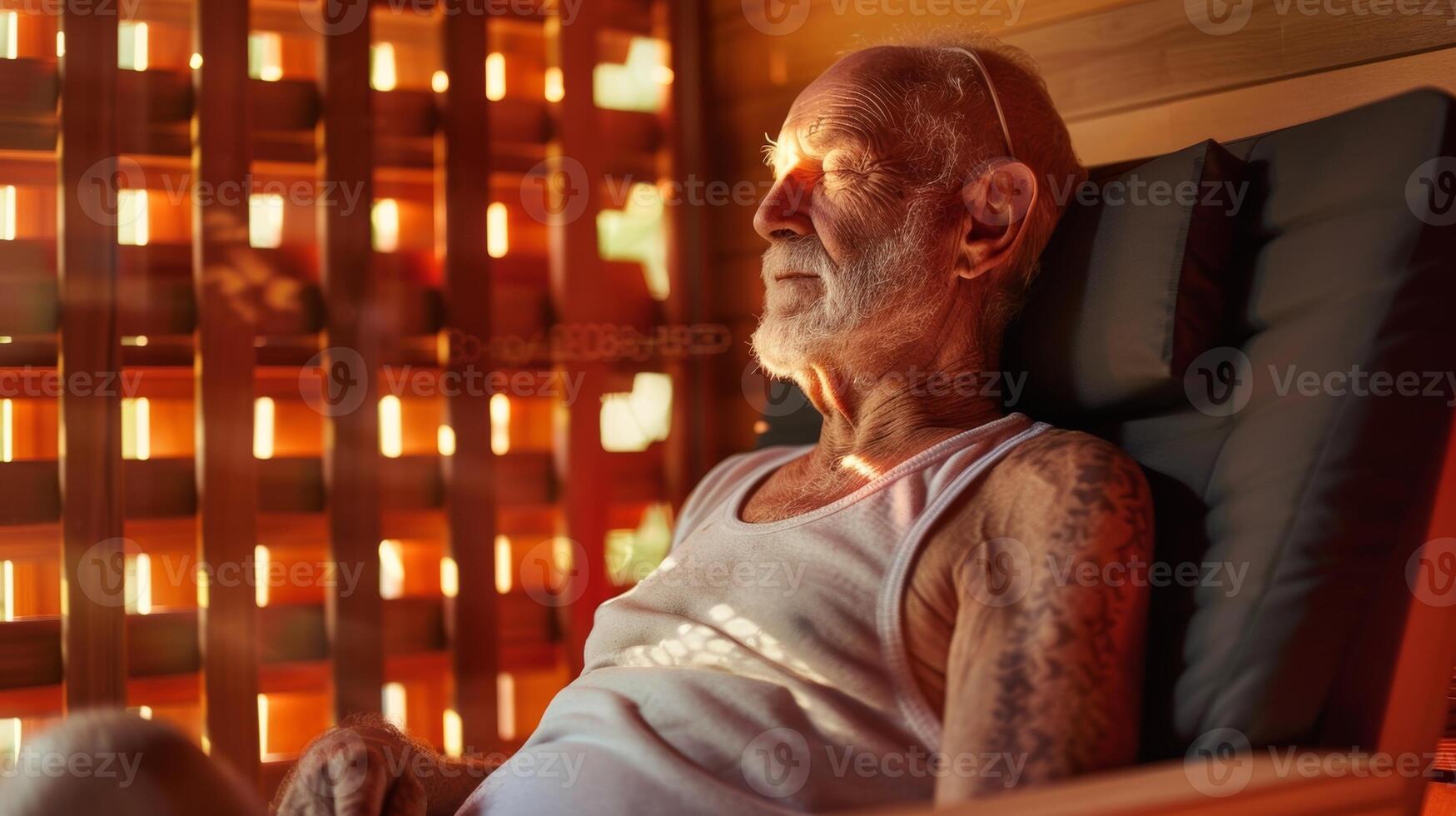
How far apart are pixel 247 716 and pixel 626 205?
4.34ft

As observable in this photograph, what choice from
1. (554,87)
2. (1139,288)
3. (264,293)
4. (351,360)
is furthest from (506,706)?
(1139,288)

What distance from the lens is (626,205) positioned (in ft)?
8.46

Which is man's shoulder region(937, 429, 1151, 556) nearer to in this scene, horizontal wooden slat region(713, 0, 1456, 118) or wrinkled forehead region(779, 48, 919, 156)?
wrinkled forehead region(779, 48, 919, 156)

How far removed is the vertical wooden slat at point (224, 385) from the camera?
207cm

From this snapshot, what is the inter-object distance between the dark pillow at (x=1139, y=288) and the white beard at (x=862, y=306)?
0.47ft

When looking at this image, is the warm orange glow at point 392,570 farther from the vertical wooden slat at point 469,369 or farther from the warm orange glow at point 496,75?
the warm orange glow at point 496,75

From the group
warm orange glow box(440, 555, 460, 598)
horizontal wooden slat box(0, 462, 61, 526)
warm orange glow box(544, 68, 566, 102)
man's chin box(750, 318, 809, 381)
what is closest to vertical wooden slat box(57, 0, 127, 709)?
horizontal wooden slat box(0, 462, 61, 526)

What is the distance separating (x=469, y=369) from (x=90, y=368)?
69 centimetres

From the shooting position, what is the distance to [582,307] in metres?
2.48

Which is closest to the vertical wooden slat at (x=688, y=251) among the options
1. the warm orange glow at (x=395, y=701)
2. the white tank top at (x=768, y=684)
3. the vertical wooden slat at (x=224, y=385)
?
the warm orange glow at (x=395, y=701)

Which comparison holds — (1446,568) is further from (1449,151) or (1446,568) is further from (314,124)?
(314,124)

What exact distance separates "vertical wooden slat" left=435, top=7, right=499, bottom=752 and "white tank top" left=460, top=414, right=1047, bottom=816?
1.06 m

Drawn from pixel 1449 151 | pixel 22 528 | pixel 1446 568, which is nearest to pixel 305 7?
pixel 22 528

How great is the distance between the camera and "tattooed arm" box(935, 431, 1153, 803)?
0.96 metres
